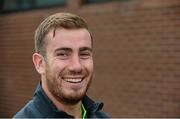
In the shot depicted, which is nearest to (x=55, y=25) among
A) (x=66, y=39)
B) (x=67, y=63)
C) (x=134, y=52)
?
(x=66, y=39)

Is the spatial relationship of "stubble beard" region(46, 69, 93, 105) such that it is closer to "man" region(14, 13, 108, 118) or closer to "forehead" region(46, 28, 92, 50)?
"man" region(14, 13, 108, 118)

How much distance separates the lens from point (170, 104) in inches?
274

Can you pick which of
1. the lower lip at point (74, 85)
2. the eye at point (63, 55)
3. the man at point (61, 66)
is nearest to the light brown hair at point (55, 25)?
the man at point (61, 66)

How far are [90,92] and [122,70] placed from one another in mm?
1046

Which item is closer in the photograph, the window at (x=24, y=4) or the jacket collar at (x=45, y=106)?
the jacket collar at (x=45, y=106)

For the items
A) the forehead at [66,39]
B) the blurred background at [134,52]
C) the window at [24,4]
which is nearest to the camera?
the forehead at [66,39]

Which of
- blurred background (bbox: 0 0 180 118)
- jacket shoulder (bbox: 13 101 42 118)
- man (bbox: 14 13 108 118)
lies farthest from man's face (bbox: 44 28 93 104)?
blurred background (bbox: 0 0 180 118)

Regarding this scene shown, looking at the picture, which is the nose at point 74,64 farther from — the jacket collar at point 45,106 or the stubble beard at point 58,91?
the jacket collar at point 45,106

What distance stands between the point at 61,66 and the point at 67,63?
37mm

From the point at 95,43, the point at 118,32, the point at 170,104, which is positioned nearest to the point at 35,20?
the point at 95,43

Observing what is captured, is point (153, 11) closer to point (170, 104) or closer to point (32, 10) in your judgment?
point (170, 104)

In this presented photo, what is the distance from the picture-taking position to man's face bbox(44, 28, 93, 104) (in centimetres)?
244

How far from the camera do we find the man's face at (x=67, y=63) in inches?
96.2

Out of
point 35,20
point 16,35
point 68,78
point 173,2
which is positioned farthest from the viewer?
point 16,35
